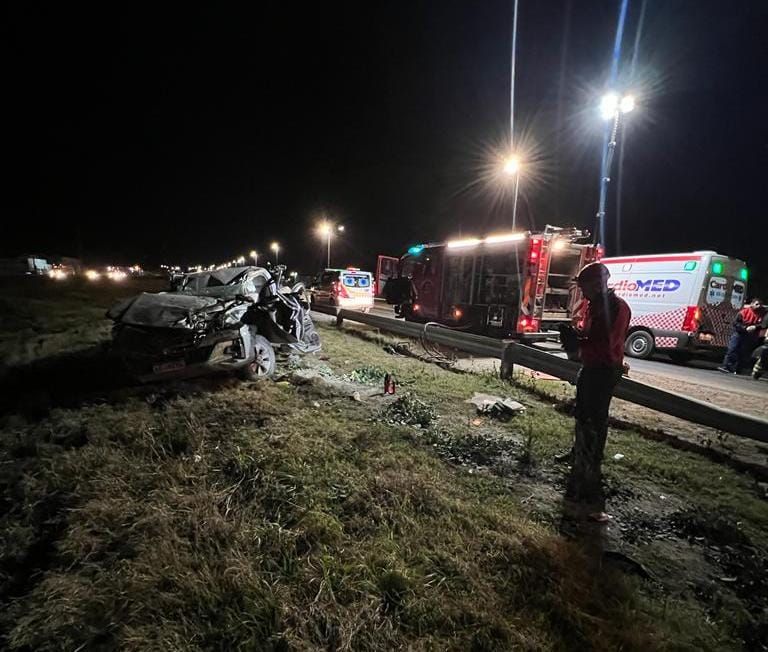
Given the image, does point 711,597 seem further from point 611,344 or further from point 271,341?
point 271,341

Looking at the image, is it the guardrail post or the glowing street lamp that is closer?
the guardrail post

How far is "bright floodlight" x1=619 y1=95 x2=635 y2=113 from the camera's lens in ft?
31.0

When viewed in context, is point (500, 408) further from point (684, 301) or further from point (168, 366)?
point (684, 301)

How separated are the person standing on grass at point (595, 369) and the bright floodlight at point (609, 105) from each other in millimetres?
9227

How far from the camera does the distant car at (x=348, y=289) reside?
14.5 metres

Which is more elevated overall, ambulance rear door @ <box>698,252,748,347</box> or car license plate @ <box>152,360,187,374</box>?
ambulance rear door @ <box>698,252,748,347</box>

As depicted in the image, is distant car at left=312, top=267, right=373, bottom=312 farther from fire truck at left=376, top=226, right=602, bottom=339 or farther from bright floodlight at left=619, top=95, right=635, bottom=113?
bright floodlight at left=619, top=95, right=635, bottom=113

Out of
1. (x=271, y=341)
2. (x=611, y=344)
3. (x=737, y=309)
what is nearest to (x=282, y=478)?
(x=611, y=344)

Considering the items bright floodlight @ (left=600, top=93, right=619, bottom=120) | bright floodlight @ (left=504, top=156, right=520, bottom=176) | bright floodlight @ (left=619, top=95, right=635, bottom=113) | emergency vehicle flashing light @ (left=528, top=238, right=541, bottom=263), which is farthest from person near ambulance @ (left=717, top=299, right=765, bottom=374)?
bright floodlight @ (left=504, top=156, right=520, bottom=176)

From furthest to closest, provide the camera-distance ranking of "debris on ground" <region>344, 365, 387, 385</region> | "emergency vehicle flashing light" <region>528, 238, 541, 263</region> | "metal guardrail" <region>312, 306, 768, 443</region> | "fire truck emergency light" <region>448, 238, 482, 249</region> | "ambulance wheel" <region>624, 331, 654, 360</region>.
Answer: "fire truck emergency light" <region>448, 238, 482, 249</region>
"ambulance wheel" <region>624, 331, 654, 360</region>
"emergency vehicle flashing light" <region>528, 238, 541, 263</region>
"debris on ground" <region>344, 365, 387, 385</region>
"metal guardrail" <region>312, 306, 768, 443</region>

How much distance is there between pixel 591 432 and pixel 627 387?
5.61 ft

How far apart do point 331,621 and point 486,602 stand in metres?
0.79

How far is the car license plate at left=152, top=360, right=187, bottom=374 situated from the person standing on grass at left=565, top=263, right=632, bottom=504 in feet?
14.8

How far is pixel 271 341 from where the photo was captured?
20.4 feet
